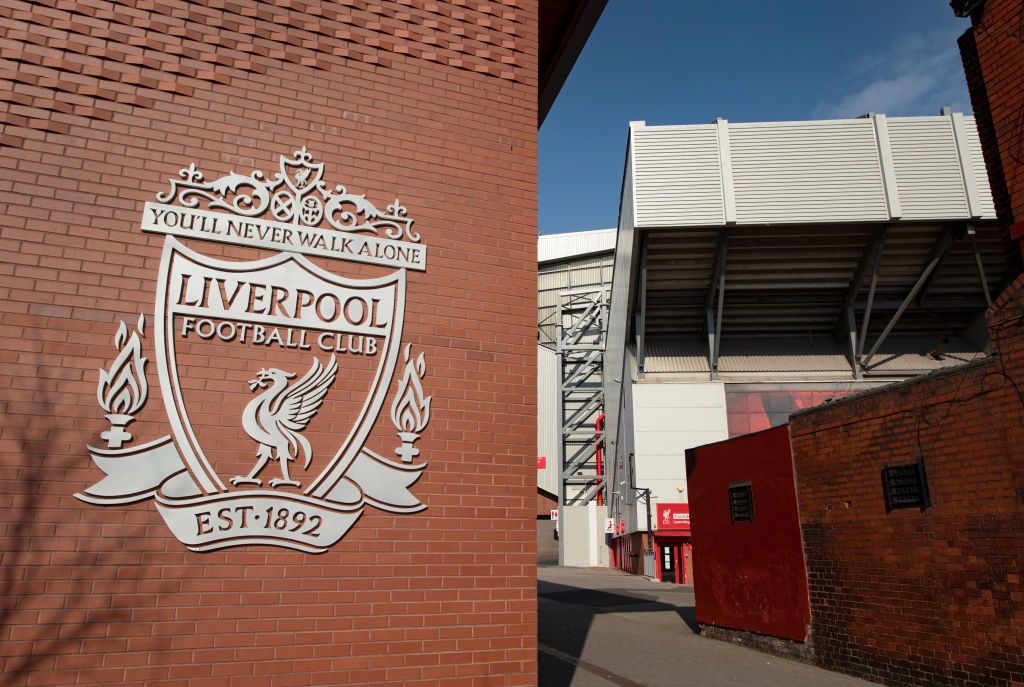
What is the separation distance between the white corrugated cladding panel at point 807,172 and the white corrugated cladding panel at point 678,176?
0.80 metres

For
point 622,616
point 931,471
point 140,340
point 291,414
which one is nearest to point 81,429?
point 140,340

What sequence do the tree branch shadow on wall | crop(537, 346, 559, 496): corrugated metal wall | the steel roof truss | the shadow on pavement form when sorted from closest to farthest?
the tree branch shadow on wall
the shadow on pavement
the steel roof truss
crop(537, 346, 559, 496): corrugated metal wall

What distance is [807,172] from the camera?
75.2ft

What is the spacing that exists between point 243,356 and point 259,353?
0.36 feet

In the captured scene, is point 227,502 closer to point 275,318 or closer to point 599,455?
point 275,318

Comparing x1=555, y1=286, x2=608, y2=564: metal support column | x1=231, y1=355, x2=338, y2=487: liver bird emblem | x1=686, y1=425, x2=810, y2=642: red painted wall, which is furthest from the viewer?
x1=555, y1=286, x2=608, y2=564: metal support column

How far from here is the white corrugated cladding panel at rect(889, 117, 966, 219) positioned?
2214 centimetres

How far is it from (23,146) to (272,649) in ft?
12.6

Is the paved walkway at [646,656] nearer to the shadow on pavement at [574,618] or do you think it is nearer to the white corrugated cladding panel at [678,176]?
the shadow on pavement at [574,618]

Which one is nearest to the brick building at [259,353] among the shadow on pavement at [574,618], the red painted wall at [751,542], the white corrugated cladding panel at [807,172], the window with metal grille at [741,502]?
the shadow on pavement at [574,618]

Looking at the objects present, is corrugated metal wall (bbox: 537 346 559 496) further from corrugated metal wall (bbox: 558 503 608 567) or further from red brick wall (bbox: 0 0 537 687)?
red brick wall (bbox: 0 0 537 687)

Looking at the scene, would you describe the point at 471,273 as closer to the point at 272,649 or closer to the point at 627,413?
the point at 272,649

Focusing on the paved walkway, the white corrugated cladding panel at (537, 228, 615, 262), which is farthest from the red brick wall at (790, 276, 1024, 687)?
the white corrugated cladding panel at (537, 228, 615, 262)

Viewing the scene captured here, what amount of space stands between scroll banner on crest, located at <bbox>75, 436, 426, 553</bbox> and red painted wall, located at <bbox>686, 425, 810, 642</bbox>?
6809 mm
